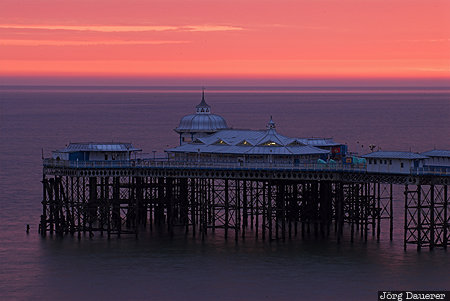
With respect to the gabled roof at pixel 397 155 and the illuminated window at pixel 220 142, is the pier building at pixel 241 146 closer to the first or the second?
the illuminated window at pixel 220 142

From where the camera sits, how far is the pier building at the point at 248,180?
96750 millimetres

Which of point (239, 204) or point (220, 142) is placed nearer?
point (239, 204)

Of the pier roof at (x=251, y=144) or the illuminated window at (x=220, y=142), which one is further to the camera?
the illuminated window at (x=220, y=142)

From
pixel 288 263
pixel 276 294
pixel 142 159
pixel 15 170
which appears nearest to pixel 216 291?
pixel 276 294

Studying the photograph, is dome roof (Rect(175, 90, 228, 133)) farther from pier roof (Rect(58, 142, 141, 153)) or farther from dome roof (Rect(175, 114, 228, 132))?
pier roof (Rect(58, 142, 141, 153))

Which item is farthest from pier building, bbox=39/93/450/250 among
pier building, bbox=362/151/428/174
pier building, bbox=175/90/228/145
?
pier building, bbox=175/90/228/145

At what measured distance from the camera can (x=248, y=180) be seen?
348 feet

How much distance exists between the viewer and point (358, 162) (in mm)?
101250

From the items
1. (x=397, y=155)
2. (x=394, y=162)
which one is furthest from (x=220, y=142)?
(x=397, y=155)

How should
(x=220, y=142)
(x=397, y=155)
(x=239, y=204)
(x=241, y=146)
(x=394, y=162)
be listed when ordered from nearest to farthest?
(x=397, y=155), (x=394, y=162), (x=239, y=204), (x=241, y=146), (x=220, y=142)

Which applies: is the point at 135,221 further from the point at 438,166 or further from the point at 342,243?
the point at 438,166

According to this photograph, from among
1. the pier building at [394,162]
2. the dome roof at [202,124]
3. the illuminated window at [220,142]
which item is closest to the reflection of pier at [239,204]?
the pier building at [394,162]

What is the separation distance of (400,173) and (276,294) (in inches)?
798

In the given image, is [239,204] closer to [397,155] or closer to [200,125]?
[397,155]
